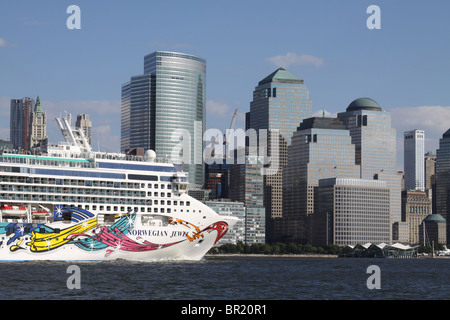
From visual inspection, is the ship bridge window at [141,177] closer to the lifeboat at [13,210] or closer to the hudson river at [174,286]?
the lifeboat at [13,210]

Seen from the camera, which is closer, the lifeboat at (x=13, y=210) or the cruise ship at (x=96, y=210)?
the cruise ship at (x=96, y=210)

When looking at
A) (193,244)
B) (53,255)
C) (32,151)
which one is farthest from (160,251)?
(32,151)

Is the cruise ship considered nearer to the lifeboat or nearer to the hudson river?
the lifeboat

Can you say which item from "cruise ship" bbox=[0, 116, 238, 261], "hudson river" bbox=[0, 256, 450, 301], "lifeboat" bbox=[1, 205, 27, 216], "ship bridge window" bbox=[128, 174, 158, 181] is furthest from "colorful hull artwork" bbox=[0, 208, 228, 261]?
"ship bridge window" bbox=[128, 174, 158, 181]

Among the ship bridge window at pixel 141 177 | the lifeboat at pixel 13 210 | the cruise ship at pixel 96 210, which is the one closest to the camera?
the cruise ship at pixel 96 210

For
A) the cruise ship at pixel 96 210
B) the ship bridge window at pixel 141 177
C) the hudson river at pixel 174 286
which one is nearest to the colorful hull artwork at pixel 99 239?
the cruise ship at pixel 96 210

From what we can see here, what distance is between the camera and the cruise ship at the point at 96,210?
289 ft

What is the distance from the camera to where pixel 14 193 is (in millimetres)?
91188

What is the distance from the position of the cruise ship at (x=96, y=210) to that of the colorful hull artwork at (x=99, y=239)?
0.11 m

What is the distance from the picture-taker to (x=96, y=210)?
93.6m

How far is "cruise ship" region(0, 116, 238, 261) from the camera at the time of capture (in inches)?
3465

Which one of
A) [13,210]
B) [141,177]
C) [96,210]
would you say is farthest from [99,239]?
[141,177]

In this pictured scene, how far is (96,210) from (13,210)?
9654 mm
